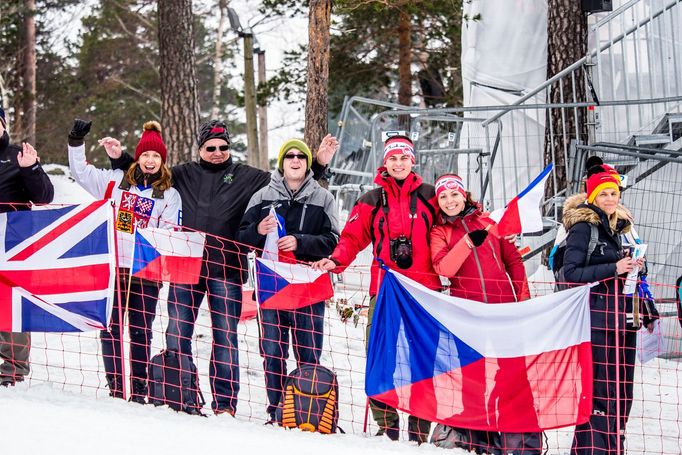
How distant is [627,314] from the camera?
217 inches

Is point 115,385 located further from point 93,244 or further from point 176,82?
point 176,82

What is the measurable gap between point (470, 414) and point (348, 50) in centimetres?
1406

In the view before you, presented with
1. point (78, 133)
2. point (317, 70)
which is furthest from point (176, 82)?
point (78, 133)

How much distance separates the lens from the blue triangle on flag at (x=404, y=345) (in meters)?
5.39

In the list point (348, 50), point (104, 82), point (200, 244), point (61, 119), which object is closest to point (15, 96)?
point (61, 119)

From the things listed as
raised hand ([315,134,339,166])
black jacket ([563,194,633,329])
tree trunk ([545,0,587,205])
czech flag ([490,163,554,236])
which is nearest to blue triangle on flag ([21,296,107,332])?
raised hand ([315,134,339,166])

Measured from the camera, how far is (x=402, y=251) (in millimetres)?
5488

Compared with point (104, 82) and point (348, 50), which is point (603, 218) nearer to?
point (348, 50)

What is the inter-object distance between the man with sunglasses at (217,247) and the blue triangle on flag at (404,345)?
41.2 inches

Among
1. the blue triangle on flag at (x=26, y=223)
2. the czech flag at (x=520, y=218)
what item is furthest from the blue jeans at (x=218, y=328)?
the czech flag at (x=520, y=218)

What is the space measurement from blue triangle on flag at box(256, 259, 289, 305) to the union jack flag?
3.14ft

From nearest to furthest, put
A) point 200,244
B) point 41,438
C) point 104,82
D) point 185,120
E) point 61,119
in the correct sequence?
point 41,438, point 200,244, point 185,120, point 61,119, point 104,82

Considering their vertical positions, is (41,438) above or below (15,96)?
below

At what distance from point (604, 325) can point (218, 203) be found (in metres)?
2.65
